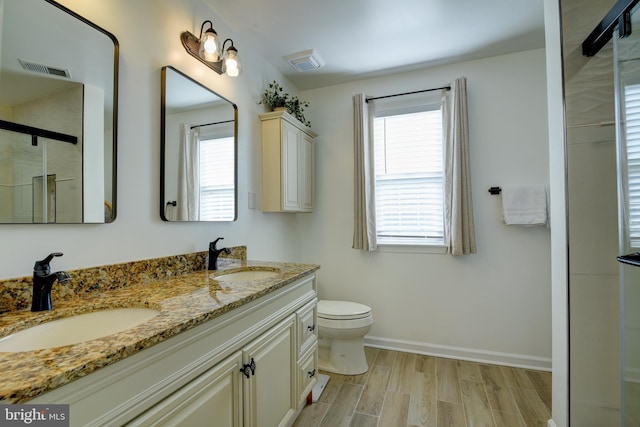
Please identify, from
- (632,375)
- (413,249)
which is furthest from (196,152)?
(632,375)

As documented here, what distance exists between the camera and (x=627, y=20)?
118cm

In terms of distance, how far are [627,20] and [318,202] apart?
2250 millimetres

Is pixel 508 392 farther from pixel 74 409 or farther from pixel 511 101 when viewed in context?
pixel 74 409

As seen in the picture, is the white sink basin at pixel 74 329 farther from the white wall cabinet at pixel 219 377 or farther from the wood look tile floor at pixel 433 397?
the wood look tile floor at pixel 433 397

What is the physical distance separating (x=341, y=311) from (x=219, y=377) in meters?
1.36

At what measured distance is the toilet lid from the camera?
2.18 metres

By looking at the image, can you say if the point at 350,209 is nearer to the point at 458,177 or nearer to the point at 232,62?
the point at 458,177

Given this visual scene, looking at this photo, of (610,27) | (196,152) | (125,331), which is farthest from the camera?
(196,152)

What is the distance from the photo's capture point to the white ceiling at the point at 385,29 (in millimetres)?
1827

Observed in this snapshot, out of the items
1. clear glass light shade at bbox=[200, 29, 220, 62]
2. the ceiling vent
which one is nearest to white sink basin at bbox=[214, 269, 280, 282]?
clear glass light shade at bbox=[200, 29, 220, 62]

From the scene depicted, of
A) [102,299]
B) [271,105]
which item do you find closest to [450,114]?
[271,105]

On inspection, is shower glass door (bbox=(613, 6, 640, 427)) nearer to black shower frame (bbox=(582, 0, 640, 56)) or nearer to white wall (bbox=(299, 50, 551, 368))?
black shower frame (bbox=(582, 0, 640, 56))

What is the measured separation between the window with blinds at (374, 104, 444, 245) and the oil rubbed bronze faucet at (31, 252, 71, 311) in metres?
2.25

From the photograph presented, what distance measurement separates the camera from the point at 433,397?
6.31 ft
